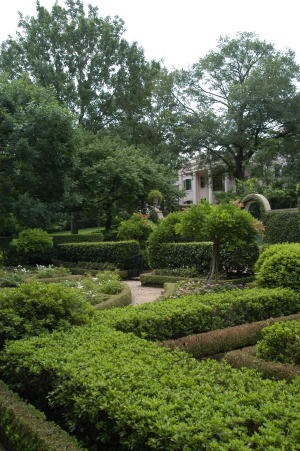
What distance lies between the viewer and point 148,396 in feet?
10.9

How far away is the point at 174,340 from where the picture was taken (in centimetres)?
609

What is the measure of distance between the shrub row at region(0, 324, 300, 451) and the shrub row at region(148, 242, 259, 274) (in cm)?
781

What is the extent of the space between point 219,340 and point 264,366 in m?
1.36

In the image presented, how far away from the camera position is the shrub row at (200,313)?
246 inches

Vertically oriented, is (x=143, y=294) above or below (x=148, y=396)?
below

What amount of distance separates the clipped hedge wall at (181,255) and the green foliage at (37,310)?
8.33 meters

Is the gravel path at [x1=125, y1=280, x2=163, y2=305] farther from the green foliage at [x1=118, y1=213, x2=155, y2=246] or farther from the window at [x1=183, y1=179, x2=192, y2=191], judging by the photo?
the window at [x1=183, y1=179, x2=192, y2=191]

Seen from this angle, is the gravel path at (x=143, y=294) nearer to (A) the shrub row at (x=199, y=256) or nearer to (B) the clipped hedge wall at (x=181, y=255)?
(B) the clipped hedge wall at (x=181, y=255)

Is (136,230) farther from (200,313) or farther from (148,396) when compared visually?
(148,396)

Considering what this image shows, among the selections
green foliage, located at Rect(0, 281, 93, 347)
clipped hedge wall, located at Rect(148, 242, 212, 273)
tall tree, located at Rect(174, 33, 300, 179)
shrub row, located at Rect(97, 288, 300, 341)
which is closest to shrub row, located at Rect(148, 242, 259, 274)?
clipped hedge wall, located at Rect(148, 242, 212, 273)

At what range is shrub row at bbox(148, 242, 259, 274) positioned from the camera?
12852mm

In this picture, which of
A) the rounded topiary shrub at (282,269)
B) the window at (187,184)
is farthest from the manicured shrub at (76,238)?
the window at (187,184)

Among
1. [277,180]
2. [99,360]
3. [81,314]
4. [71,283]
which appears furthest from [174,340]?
[277,180]

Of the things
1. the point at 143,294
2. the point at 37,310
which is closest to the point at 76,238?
the point at 143,294
